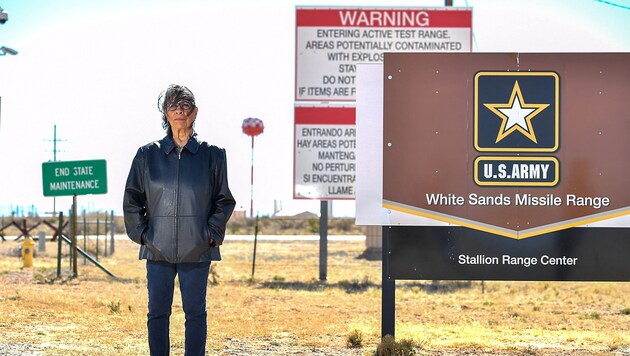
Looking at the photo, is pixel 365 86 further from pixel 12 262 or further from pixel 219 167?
pixel 12 262

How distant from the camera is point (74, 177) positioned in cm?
2066

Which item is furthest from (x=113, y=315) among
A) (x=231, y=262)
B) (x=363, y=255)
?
(x=363, y=255)

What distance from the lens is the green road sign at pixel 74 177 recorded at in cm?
2055

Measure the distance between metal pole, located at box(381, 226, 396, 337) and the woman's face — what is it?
2.63 metres

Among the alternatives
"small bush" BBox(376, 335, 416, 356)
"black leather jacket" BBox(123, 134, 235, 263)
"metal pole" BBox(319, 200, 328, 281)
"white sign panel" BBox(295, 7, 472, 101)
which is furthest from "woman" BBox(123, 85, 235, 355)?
"metal pole" BBox(319, 200, 328, 281)

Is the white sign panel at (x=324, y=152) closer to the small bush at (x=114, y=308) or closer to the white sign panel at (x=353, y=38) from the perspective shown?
the white sign panel at (x=353, y=38)

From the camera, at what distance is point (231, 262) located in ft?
110

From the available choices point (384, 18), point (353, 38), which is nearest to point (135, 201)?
point (353, 38)

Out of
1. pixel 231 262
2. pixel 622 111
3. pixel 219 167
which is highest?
pixel 622 111

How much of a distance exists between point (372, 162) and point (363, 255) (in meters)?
28.5

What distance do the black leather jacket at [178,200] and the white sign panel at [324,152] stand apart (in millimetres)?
15403

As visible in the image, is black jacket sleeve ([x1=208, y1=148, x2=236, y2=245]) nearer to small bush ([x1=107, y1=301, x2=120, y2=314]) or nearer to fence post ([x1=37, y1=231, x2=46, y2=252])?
small bush ([x1=107, y1=301, x2=120, y2=314])

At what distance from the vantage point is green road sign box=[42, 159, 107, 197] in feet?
67.4

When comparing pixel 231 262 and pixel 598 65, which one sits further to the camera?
pixel 231 262
